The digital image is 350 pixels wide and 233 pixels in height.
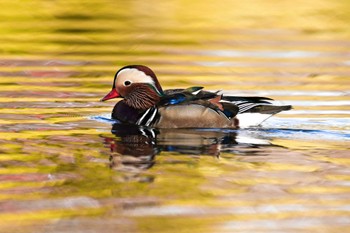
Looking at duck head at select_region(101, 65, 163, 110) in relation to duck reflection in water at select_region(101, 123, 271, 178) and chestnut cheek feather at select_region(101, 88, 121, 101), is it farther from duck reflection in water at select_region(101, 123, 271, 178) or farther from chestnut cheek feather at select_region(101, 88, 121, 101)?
duck reflection in water at select_region(101, 123, 271, 178)

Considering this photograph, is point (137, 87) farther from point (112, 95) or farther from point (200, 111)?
point (200, 111)

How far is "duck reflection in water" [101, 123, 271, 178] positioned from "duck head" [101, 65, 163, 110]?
410 mm

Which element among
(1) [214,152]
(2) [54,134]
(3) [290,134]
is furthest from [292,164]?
(2) [54,134]

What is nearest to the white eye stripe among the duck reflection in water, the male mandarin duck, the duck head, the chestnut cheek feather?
the duck head

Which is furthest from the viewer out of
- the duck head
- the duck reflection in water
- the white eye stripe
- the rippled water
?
the white eye stripe

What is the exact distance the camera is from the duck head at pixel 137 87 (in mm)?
12885

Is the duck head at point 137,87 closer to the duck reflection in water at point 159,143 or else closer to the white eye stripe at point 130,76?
the white eye stripe at point 130,76

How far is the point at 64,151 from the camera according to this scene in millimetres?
10727

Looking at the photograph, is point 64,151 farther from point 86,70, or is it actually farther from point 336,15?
point 336,15

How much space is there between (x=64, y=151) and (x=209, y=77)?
493 centimetres

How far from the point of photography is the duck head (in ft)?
42.3

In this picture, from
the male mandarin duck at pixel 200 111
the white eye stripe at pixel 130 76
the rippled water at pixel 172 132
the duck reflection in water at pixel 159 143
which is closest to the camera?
the rippled water at pixel 172 132

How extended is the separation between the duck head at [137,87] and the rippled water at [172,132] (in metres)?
0.39

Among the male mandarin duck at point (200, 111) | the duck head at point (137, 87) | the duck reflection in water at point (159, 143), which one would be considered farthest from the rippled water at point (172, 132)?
the duck head at point (137, 87)
